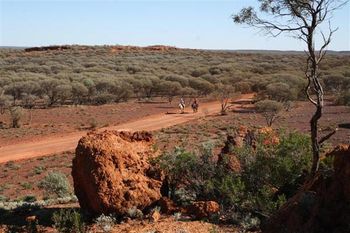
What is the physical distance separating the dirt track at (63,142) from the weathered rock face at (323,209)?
1837cm

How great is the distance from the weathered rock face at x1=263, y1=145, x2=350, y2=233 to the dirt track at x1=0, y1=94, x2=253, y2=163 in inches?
723

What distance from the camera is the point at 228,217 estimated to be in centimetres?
A: 950

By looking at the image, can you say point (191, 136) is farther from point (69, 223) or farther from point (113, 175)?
point (69, 223)

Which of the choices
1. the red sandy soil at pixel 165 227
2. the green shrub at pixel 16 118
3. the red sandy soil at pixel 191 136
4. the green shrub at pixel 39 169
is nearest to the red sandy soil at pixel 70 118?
the green shrub at pixel 16 118

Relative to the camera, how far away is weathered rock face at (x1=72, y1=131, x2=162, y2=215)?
32.6 ft

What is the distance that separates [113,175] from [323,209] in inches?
189

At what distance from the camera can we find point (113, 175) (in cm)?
1006

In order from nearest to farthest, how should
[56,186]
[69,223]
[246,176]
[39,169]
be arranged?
[69,223] → [246,176] → [56,186] → [39,169]

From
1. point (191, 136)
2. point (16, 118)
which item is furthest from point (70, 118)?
point (191, 136)

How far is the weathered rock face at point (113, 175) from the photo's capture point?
9.94 meters

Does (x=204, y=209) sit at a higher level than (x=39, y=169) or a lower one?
higher

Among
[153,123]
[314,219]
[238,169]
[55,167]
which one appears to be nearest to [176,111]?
[153,123]

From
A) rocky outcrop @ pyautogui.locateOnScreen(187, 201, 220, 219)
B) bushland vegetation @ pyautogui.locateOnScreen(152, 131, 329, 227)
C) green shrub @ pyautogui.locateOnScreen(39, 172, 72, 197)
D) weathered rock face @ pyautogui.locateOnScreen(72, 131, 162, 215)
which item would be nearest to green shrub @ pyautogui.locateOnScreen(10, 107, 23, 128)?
green shrub @ pyautogui.locateOnScreen(39, 172, 72, 197)

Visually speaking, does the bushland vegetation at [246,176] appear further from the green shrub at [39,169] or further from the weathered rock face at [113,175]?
the green shrub at [39,169]
